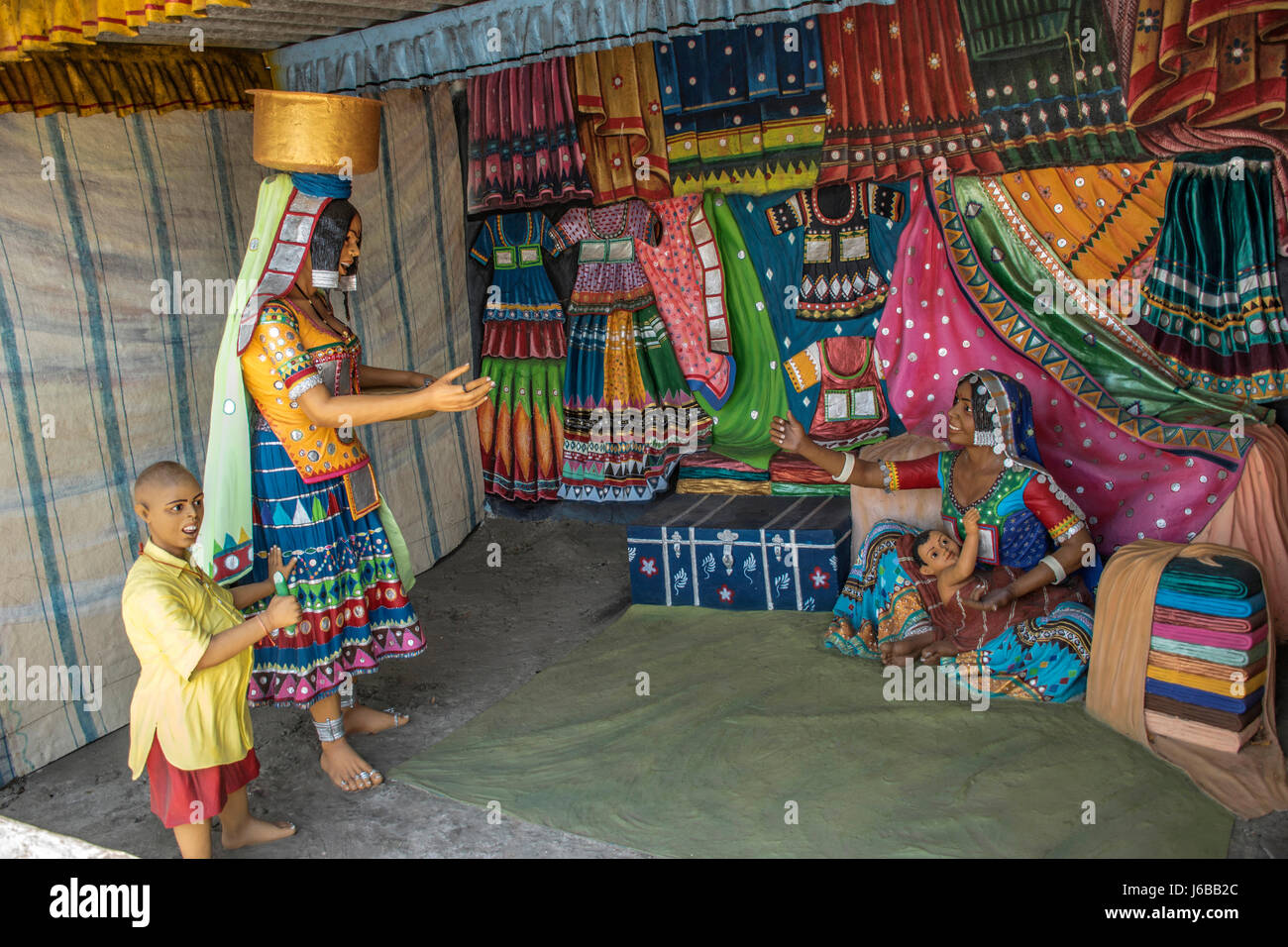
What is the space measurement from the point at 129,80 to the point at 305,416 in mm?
1776

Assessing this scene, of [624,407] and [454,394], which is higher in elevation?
[454,394]

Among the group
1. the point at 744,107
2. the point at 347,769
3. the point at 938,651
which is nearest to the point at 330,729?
the point at 347,769

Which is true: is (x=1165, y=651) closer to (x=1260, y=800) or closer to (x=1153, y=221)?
(x=1260, y=800)

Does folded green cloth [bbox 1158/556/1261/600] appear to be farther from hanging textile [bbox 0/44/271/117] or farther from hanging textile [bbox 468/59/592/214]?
hanging textile [bbox 0/44/271/117]

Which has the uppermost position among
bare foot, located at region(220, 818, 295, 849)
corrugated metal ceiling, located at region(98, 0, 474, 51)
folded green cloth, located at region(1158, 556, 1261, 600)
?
corrugated metal ceiling, located at region(98, 0, 474, 51)

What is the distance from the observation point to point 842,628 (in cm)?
477

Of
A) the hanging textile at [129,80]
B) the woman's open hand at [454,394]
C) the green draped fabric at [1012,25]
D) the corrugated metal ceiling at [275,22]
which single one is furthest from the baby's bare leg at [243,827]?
the green draped fabric at [1012,25]

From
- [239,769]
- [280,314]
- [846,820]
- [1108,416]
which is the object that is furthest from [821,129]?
[239,769]

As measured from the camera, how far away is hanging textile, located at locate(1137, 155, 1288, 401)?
14.4 ft

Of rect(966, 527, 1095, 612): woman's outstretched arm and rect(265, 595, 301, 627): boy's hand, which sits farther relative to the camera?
rect(966, 527, 1095, 612): woman's outstretched arm

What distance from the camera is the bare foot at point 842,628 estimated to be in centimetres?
475

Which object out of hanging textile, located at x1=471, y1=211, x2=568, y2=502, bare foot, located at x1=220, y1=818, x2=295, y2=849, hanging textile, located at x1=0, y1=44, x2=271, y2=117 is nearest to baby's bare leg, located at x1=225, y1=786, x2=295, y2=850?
bare foot, located at x1=220, y1=818, x2=295, y2=849

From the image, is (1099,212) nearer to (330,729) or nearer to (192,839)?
(330,729)

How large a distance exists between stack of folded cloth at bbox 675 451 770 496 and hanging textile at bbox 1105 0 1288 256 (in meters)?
2.41
